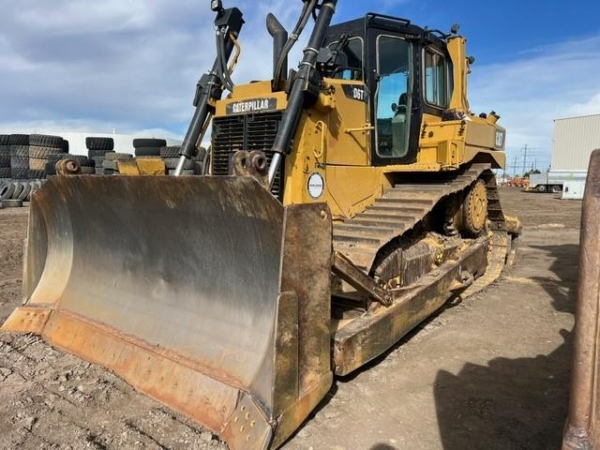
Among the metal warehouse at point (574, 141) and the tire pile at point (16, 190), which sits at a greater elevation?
the metal warehouse at point (574, 141)

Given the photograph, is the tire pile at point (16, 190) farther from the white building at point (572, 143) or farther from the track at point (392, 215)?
the white building at point (572, 143)

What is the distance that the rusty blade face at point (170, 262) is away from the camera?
2865 millimetres

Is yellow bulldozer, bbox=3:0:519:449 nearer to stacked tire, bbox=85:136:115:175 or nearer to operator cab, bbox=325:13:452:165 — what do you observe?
operator cab, bbox=325:13:452:165

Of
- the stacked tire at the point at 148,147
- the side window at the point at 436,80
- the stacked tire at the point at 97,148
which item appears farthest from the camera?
the stacked tire at the point at 97,148

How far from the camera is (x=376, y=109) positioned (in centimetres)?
496

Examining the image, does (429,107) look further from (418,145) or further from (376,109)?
(376,109)

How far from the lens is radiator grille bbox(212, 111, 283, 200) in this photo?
4.15 metres

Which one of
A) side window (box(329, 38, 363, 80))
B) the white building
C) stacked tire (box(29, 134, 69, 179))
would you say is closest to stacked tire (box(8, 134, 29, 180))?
stacked tire (box(29, 134, 69, 179))

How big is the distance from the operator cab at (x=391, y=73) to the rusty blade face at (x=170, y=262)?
7.48 feet

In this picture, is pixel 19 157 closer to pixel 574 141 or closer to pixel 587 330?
pixel 587 330

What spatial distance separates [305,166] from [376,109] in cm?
129

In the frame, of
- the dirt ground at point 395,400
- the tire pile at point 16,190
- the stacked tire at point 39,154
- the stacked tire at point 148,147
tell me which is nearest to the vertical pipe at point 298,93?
the dirt ground at point 395,400

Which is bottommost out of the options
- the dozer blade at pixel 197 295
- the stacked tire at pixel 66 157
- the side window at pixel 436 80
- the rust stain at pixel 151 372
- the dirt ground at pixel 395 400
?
the dirt ground at pixel 395 400

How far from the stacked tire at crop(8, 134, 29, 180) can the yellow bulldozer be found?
46.0 feet
